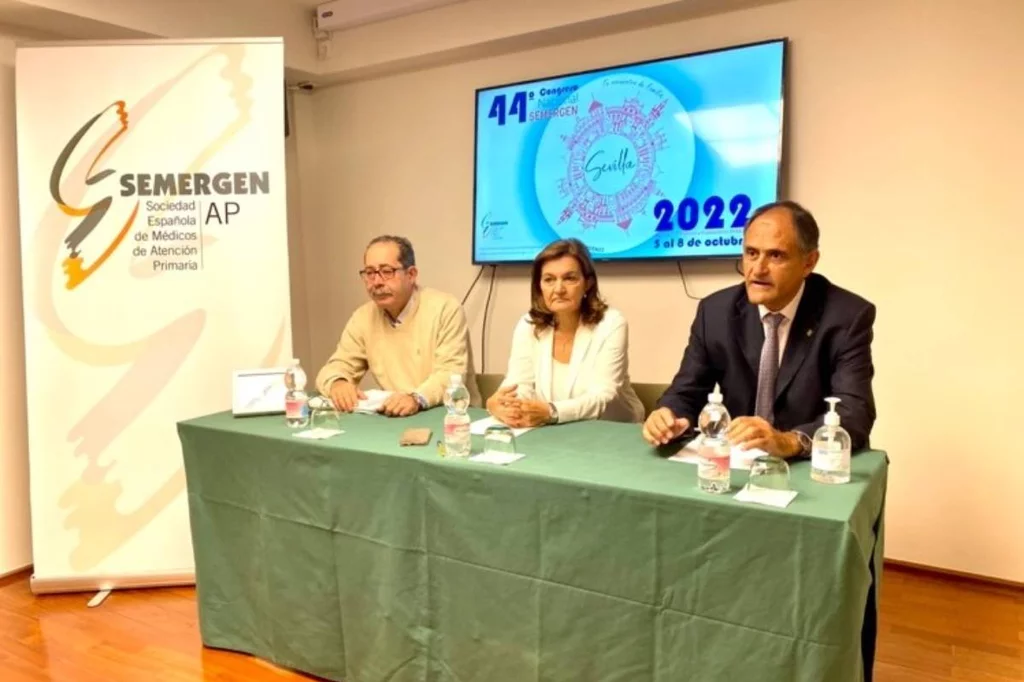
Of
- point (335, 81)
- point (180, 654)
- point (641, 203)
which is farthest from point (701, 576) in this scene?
point (335, 81)

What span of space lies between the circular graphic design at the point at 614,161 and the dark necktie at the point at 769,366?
4.51ft

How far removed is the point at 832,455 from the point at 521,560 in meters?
0.72

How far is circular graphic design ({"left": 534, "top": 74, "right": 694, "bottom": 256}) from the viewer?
10.3 feet

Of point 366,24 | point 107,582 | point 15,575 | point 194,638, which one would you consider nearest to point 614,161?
point 366,24

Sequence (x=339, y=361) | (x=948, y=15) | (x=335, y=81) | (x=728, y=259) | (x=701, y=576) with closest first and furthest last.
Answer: (x=701, y=576) → (x=948, y=15) → (x=339, y=361) → (x=728, y=259) → (x=335, y=81)

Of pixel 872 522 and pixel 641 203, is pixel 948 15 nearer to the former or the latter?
pixel 641 203

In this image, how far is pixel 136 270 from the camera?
2.82 metres

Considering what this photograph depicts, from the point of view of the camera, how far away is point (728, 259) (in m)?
3.08

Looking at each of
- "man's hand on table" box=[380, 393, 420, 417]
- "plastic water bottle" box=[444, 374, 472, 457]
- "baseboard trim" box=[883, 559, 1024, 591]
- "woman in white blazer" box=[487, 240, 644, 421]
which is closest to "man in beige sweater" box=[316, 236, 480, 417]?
"man's hand on table" box=[380, 393, 420, 417]

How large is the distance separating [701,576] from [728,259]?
1.87 metres

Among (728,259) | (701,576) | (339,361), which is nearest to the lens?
(701,576)

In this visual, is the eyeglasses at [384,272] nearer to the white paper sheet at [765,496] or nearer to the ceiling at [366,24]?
the ceiling at [366,24]

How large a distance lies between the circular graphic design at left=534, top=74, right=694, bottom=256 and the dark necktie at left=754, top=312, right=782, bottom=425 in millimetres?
1375

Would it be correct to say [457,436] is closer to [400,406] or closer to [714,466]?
[400,406]
